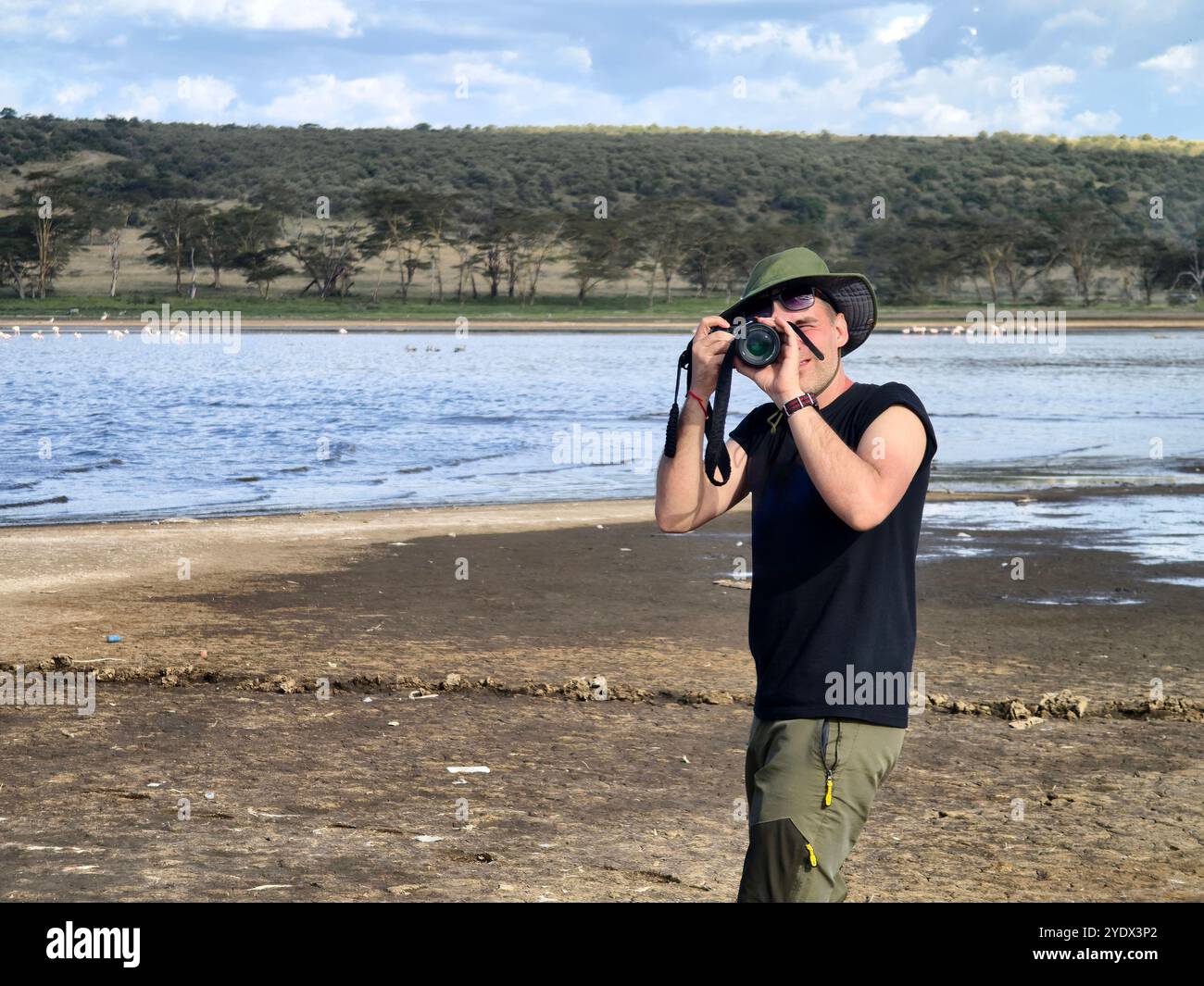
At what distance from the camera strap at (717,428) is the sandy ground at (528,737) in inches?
64.8

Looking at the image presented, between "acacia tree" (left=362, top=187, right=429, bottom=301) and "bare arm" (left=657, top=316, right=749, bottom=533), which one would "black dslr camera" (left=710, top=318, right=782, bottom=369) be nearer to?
"bare arm" (left=657, top=316, right=749, bottom=533)

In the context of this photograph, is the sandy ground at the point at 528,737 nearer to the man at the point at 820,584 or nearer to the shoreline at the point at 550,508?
the man at the point at 820,584

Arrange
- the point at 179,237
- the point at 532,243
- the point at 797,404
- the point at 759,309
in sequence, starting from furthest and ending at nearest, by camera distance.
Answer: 1. the point at 532,243
2. the point at 179,237
3. the point at 759,309
4. the point at 797,404

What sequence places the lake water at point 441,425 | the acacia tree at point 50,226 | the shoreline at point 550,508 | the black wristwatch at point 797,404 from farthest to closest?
the acacia tree at point 50,226 → the lake water at point 441,425 → the shoreline at point 550,508 → the black wristwatch at point 797,404

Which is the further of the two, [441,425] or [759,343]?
[441,425]

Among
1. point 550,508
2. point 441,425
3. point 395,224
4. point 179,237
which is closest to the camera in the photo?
point 550,508

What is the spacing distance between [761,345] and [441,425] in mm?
24639

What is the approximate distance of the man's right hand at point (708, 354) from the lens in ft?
10.3

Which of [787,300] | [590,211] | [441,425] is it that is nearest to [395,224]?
[590,211]

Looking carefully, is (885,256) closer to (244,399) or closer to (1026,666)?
(244,399)

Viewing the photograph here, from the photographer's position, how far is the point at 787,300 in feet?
10.4

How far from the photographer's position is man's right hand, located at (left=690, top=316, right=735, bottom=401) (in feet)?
10.3

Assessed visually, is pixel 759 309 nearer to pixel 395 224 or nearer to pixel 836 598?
pixel 836 598

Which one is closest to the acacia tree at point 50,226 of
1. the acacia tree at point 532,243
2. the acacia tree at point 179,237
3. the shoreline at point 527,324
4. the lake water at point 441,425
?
the acacia tree at point 179,237
